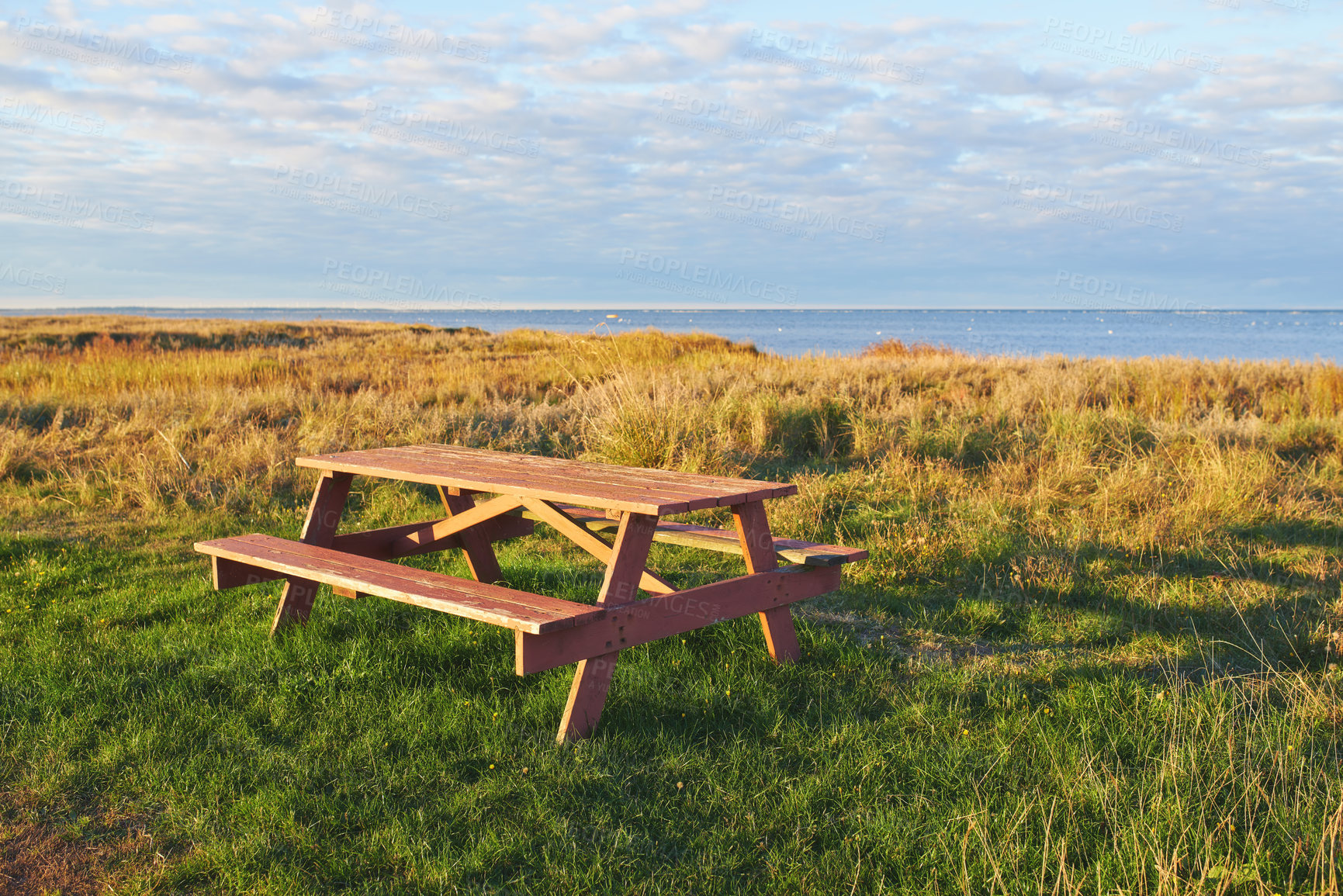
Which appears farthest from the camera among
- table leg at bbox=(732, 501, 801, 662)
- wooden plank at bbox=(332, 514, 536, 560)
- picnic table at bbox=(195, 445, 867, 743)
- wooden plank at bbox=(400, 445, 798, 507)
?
wooden plank at bbox=(332, 514, 536, 560)

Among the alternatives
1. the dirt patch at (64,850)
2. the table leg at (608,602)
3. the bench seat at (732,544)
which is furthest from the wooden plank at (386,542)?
the dirt patch at (64,850)

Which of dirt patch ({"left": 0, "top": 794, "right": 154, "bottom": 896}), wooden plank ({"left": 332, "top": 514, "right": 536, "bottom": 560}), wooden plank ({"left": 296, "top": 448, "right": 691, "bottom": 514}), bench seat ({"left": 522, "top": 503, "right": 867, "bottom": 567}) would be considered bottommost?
dirt patch ({"left": 0, "top": 794, "right": 154, "bottom": 896})

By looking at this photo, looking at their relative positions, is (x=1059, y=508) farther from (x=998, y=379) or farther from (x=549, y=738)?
(x=998, y=379)

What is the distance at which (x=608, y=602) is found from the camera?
2912 millimetres

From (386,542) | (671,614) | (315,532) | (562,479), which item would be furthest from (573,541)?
(315,532)

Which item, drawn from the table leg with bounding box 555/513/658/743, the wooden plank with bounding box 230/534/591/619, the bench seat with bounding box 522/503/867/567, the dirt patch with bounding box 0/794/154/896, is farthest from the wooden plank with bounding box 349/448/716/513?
the dirt patch with bounding box 0/794/154/896

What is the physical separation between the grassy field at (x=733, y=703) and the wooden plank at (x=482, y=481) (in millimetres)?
689

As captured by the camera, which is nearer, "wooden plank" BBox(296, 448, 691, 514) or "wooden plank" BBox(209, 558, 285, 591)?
"wooden plank" BBox(296, 448, 691, 514)

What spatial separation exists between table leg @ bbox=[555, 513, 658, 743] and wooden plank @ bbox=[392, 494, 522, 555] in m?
0.66

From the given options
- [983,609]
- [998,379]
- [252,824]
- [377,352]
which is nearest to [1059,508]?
[983,609]

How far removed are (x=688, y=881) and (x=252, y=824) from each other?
3.83 ft

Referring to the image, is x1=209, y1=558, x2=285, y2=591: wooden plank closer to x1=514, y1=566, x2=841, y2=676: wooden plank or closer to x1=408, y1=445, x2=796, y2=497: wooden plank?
x1=408, y1=445, x2=796, y2=497: wooden plank

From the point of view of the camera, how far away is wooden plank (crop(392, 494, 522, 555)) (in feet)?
11.9

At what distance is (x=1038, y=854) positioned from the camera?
2.21 metres
